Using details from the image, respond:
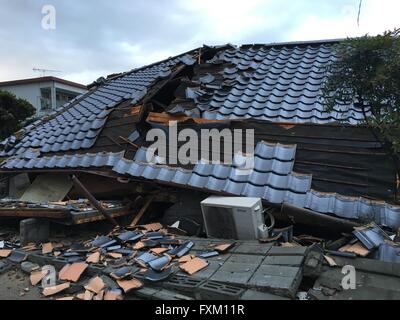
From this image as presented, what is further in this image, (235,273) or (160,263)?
(160,263)

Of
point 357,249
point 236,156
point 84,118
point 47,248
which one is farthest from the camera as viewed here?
point 84,118

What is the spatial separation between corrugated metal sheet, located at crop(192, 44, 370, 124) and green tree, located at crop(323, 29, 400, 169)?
1.38 meters

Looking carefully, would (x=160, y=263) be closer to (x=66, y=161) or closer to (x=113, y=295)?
(x=113, y=295)

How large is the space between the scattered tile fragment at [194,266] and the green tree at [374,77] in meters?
2.46

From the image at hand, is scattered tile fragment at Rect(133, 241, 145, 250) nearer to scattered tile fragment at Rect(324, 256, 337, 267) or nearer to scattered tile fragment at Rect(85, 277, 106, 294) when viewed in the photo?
scattered tile fragment at Rect(85, 277, 106, 294)

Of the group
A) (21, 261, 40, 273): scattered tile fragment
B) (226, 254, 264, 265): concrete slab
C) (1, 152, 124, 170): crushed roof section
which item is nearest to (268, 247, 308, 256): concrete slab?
(226, 254, 264, 265): concrete slab

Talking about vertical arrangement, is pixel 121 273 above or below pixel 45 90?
below

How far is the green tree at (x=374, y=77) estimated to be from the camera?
4164 mm

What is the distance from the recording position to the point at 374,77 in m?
4.25

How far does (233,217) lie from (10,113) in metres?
16.6

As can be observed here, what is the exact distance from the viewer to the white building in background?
26.6m

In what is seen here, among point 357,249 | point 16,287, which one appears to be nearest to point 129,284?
point 16,287
